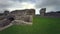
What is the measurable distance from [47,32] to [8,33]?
5.81 feet

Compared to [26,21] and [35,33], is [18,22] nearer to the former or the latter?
[26,21]

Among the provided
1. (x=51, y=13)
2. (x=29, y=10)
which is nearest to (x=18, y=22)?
(x=29, y=10)

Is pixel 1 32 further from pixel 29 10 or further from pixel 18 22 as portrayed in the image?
pixel 29 10

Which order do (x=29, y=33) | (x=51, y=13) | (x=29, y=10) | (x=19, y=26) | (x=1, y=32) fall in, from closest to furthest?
1. (x=29, y=33)
2. (x=1, y=32)
3. (x=19, y=26)
4. (x=29, y=10)
5. (x=51, y=13)

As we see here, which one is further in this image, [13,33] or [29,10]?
[29,10]

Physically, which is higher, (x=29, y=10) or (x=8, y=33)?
(x=29, y=10)

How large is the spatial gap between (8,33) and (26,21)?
208cm

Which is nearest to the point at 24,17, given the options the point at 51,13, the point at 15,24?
the point at 15,24

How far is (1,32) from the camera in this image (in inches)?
245

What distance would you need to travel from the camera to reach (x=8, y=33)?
589cm

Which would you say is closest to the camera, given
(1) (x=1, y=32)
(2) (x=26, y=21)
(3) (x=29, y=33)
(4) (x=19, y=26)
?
(3) (x=29, y=33)

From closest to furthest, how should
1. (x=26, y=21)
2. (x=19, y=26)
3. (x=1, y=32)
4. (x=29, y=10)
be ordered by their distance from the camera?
(x=1, y=32), (x=19, y=26), (x=26, y=21), (x=29, y=10)

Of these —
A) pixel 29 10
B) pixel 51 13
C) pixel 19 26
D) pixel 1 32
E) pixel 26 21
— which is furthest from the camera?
pixel 51 13

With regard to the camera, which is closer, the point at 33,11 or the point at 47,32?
the point at 47,32
